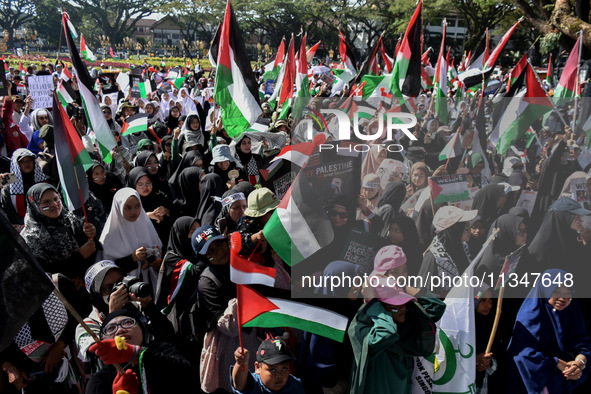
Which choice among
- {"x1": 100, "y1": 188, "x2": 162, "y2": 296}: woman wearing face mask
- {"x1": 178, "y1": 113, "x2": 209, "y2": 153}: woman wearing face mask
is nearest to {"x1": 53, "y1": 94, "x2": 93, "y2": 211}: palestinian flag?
{"x1": 100, "y1": 188, "x2": 162, "y2": 296}: woman wearing face mask

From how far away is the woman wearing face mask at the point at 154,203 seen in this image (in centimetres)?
447

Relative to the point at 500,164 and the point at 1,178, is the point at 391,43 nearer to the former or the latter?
the point at 500,164

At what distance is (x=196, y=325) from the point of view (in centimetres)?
286

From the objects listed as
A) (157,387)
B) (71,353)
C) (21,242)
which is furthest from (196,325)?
(21,242)

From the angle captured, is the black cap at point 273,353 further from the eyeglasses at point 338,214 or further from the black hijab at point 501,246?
the black hijab at point 501,246

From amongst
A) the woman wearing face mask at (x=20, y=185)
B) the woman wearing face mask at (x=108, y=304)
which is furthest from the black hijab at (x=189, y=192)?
the woman wearing face mask at (x=108, y=304)

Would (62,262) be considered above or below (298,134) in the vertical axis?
below

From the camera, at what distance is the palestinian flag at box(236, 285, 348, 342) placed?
2393 mm

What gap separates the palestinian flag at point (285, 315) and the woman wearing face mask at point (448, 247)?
0.96m

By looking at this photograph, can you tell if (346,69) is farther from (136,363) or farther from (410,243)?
(136,363)

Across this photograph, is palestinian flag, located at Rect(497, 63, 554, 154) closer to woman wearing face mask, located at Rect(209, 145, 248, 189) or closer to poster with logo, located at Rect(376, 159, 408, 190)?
poster with logo, located at Rect(376, 159, 408, 190)

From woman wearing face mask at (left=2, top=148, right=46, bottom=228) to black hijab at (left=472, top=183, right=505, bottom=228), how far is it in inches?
165

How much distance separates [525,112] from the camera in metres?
5.84

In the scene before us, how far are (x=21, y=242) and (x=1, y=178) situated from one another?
2299mm
